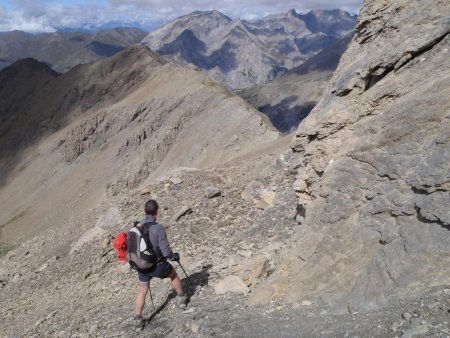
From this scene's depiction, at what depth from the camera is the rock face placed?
646 cm

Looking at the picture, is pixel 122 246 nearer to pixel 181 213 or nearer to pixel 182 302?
pixel 182 302

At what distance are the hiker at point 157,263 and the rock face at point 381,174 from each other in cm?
158

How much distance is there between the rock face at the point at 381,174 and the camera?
6.46 meters

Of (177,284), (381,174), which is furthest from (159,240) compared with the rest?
(381,174)

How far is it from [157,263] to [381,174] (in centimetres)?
408

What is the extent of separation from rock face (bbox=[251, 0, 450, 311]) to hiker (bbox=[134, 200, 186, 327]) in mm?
1585

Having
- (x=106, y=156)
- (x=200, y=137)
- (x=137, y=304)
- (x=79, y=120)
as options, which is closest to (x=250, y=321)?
(x=137, y=304)

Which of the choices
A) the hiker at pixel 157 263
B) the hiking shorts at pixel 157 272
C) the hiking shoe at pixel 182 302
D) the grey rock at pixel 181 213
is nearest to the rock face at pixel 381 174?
the hiking shoe at pixel 182 302

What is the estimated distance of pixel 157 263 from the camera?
8664mm

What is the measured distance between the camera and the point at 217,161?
95.8 feet

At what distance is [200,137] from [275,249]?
24.4 metres

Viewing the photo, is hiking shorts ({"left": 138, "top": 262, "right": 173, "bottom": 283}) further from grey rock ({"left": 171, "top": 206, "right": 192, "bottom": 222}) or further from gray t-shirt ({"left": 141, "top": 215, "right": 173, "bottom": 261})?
grey rock ({"left": 171, "top": 206, "right": 192, "bottom": 222})

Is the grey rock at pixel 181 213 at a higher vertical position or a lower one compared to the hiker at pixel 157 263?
lower

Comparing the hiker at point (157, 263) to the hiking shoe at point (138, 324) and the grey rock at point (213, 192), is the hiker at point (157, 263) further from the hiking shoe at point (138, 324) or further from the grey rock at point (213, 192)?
the grey rock at point (213, 192)
